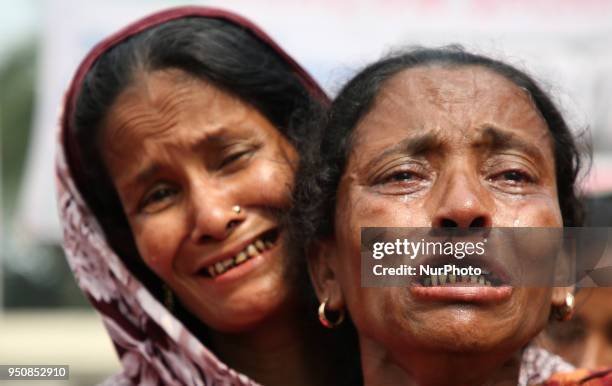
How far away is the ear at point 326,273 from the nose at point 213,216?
26 cm

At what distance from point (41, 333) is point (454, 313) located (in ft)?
38.6

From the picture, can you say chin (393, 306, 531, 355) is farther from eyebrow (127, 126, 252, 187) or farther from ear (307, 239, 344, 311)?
eyebrow (127, 126, 252, 187)

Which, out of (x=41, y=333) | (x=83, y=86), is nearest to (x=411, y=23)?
(x=83, y=86)

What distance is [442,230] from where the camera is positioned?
2.29 m

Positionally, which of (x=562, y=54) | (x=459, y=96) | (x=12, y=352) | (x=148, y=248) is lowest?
(x=12, y=352)

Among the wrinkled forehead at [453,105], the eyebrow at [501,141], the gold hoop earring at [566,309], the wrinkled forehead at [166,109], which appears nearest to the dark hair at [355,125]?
the wrinkled forehead at [453,105]

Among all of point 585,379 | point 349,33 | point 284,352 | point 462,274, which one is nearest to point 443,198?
point 462,274

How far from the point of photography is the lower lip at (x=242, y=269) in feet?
9.43

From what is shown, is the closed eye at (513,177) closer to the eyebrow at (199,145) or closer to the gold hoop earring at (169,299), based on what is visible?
the eyebrow at (199,145)

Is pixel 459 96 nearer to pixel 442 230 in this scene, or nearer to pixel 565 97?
pixel 442 230

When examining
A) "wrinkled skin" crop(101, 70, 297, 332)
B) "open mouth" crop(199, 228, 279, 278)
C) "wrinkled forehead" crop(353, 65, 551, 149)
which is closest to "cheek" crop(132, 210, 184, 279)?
"wrinkled skin" crop(101, 70, 297, 332)

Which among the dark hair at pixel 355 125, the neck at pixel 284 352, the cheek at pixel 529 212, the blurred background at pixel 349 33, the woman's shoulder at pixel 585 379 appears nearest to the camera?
the cheek at pixel 529 212

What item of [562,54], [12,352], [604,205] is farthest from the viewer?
[12,352]

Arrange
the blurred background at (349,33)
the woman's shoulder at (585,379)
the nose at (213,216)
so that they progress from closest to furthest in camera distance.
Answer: the woman's shoulder at (585,379)
the nose at (213,216)
the blurred background at (349,33)
